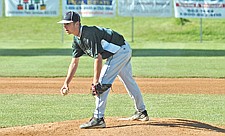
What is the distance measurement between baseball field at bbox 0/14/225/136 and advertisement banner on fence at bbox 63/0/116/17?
1798mm

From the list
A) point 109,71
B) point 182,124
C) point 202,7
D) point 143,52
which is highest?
point 202,7

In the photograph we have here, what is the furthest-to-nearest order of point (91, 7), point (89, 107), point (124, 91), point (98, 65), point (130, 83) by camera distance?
point (91, 7)
point (124, 91)
point (89, 107)
point (130, 83)
point (98, 65)

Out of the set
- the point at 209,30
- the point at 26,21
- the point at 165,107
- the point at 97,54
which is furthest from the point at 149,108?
the point at 26,21

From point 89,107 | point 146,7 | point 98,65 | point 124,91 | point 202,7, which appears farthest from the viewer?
point 146,7

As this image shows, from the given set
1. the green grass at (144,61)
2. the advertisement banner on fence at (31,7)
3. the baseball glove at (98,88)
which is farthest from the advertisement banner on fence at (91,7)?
the baseball glove at (98,88)

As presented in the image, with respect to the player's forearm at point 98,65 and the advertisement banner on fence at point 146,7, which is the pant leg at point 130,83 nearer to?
the player's forearm at point 98,65

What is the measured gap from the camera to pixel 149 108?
12531 mm

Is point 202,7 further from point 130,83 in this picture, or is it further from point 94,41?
point 94,41

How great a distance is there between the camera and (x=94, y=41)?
9.11 meters

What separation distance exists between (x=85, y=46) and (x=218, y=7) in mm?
21201

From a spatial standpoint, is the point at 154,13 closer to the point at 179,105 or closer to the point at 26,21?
the point at 26,21

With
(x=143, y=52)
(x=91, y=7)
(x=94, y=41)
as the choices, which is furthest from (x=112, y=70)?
(x=91, y=7)

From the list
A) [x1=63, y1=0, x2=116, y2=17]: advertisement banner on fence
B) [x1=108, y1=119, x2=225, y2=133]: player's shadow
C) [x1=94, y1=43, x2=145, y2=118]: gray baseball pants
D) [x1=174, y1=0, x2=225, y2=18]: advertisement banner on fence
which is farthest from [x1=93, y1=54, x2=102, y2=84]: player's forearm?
[x1=174, y1=0, x2=225, y2=18]: advertisement banner on fence

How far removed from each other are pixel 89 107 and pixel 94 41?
3.78m
